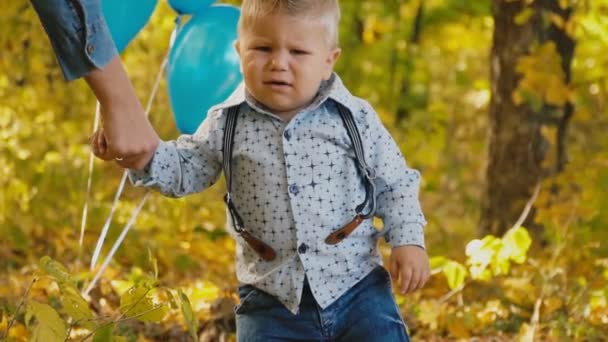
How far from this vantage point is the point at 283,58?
8.07 ft

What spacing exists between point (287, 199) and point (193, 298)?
5.37 ft

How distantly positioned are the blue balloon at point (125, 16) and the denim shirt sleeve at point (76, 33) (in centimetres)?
134

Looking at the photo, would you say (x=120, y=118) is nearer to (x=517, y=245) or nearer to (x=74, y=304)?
(x=74, y=304)

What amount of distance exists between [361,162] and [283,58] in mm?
293

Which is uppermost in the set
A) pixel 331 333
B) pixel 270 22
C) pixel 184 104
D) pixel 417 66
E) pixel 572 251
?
pixel 270 22

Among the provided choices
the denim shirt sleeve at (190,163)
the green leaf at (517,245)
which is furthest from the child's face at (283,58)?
the green leaf at (517,245)

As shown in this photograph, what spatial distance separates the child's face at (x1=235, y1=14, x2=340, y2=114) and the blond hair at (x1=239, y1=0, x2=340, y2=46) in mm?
11

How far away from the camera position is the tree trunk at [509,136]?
4.96 m

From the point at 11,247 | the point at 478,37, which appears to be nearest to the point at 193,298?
the point at 11,247

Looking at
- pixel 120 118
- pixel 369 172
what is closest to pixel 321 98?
pixel 369 172

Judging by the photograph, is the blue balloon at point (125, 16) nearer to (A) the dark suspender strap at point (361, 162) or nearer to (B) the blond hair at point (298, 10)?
(B) the blond hair at point (298, 10)

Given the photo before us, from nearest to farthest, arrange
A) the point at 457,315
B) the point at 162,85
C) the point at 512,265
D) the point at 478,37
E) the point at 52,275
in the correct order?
the point at 52,275
the point at 457,315
the point at 512,265
the point at 162,85
the point at 478,37

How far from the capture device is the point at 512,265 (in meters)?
4.86

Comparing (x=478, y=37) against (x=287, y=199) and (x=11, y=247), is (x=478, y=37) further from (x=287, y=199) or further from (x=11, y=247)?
(x=287, y=199)
